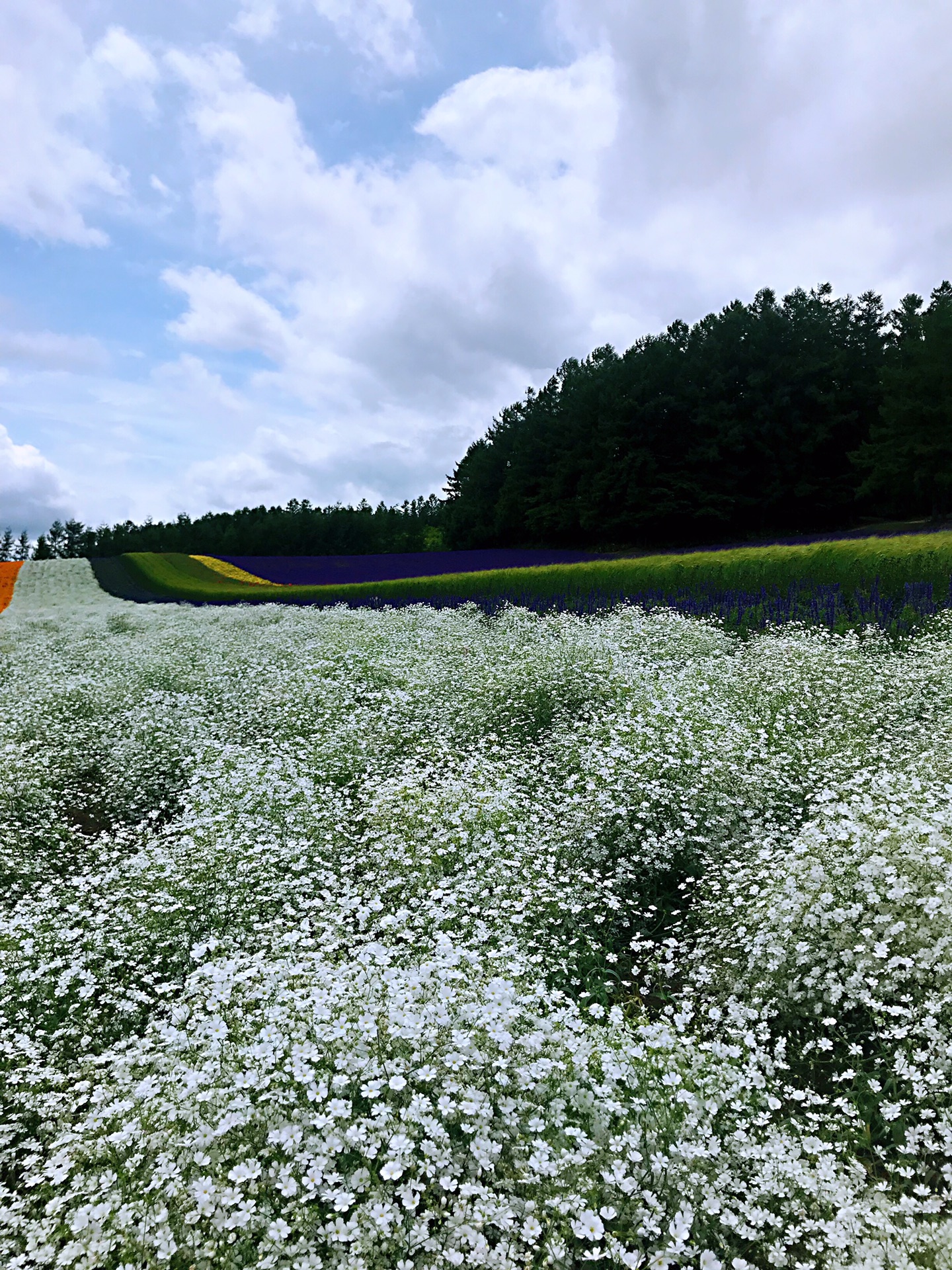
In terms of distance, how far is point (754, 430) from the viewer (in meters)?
38.4

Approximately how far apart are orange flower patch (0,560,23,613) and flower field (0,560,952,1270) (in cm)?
3047

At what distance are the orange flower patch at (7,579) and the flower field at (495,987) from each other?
3047 cm

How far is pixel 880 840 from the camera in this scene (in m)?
4.12

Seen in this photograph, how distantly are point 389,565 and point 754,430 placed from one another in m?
19.6

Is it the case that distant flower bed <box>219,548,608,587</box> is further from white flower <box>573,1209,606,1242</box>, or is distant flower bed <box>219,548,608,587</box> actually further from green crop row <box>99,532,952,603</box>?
white flower <box>573,1209,606,1242</box>

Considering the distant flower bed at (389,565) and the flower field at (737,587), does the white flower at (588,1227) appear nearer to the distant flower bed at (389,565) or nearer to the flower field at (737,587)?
the flower field at (737,587)

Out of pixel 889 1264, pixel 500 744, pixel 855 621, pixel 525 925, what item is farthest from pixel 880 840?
pixel 855 621

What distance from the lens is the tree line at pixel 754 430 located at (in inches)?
1394

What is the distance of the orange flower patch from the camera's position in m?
34.1

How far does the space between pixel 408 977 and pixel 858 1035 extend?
2.14 m

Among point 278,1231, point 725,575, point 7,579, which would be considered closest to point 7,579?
point 7,579

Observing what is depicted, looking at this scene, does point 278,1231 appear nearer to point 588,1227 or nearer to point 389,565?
point 588,1227

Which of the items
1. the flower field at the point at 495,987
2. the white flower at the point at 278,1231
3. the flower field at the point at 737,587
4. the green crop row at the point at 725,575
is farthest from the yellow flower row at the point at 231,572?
the white flower at the point at 278,1231

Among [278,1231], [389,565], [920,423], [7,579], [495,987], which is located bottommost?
[278,1231]
